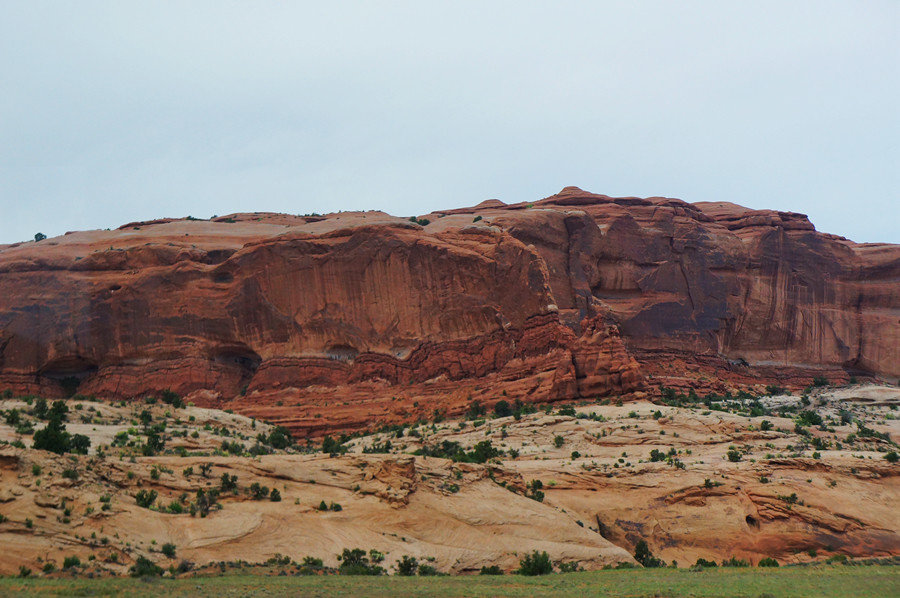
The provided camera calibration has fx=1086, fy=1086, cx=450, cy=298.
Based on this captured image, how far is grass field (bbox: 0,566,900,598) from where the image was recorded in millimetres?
25828

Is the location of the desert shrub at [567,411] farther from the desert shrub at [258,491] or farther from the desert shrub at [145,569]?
the desert shrub at [145,569]

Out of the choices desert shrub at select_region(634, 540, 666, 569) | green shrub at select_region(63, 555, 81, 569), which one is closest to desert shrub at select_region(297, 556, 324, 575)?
green shrub at select_region(63, 555, 81, 569)

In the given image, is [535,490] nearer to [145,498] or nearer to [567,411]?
[567,411]

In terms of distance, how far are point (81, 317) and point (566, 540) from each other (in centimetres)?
4751

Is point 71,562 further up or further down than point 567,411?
further down

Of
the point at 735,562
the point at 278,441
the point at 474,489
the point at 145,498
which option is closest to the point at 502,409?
the point at 278,441

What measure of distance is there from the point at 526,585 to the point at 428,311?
136 feet

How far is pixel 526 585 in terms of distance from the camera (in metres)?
30.9

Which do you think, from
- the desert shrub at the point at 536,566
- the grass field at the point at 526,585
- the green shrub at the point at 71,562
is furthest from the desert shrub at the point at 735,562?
the green shrub at the point at 71,562

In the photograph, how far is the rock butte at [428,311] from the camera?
6912 cm

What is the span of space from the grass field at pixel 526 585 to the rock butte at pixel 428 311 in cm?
3079

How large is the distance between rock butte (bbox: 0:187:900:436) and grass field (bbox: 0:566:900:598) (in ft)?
101

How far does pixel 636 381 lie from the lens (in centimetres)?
6444

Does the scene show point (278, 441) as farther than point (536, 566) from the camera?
Yes
